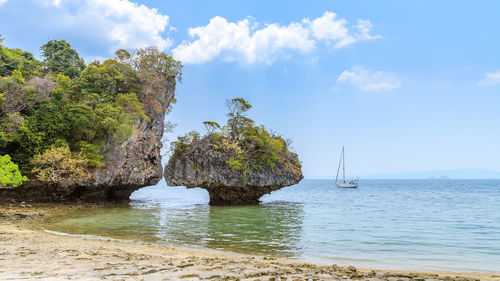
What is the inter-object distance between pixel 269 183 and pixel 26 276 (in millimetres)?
22520

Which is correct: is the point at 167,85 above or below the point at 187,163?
above

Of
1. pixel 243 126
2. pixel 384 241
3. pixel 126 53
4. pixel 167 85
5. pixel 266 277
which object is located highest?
pixel 126 53

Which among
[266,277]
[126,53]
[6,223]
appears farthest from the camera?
[126,53]

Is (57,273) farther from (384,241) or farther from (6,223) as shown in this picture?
(6,223)

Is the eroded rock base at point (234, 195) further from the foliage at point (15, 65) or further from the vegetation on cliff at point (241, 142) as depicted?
the foliage at point (15, 65)

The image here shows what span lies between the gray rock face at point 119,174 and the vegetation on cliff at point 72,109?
770mm

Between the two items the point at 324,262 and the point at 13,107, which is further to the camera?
the point at 13,107

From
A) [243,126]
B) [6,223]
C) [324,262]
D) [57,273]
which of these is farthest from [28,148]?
[324,262]

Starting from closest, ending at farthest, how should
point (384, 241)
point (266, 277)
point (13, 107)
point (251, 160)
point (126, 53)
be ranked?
point (266, 277)
point (384, 241)
point (13, 107)
point (251, 160)
point (126, 53)

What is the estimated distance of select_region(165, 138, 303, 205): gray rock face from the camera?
1005 inches

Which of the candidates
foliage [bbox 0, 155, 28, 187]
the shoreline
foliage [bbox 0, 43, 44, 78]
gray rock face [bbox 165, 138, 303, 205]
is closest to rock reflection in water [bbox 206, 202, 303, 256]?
the shoreline

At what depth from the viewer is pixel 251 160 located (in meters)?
26.2

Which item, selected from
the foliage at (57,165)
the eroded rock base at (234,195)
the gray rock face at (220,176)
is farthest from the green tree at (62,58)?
the eroded rock base at (234,195)

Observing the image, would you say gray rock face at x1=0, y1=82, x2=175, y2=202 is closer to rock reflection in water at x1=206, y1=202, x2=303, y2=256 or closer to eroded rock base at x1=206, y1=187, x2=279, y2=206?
eroded rock base at x1=206, y1=187, x2=279, y2=206
